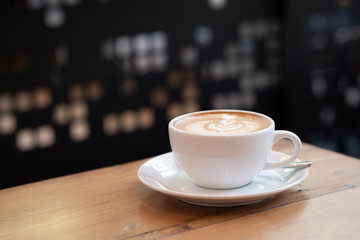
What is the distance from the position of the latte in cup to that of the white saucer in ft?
0.25

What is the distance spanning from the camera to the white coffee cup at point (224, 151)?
639mm

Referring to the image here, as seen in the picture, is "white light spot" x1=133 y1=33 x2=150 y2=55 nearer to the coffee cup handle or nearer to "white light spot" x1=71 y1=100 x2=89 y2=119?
"white light spot" x1=71 y1=100 x2=89 y2=119

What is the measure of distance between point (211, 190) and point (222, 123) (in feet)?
0.33

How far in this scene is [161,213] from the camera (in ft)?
2.11

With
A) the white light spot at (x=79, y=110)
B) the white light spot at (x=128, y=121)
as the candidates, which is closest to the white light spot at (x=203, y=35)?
the white light spot at (x=128, y=121)

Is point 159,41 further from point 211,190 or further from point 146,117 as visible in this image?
point 211,190

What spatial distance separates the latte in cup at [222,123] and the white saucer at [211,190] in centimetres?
7

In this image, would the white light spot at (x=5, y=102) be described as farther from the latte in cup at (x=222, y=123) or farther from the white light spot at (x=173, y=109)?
the latte in cup at (x=222, y=123)

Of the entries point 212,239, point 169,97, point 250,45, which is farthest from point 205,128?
point 250,45

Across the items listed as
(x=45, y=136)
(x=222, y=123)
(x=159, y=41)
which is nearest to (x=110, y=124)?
(x=45, y=136)

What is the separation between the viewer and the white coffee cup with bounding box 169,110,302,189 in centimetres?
64

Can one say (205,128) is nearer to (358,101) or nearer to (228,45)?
→ (228,45)

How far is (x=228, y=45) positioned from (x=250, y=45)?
0.09 metres

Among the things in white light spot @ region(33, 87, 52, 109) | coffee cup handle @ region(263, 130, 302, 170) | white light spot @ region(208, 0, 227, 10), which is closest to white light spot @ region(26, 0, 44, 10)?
white light spot @ region(33, 87, 52, 109)
